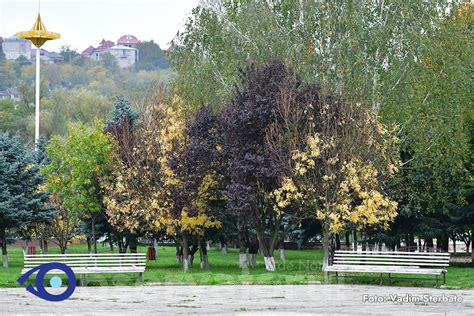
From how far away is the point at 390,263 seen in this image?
31.8 m

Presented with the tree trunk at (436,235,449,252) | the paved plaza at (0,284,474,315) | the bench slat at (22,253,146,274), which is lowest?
the paved plaza at (0,284,474,315)

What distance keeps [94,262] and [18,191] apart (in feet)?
63.8

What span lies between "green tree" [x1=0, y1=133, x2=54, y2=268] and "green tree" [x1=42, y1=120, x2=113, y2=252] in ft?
4.30

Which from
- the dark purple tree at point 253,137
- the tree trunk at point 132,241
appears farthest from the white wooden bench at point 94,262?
the tree trunk at point 132,241

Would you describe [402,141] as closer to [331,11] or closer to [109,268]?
[331,11]

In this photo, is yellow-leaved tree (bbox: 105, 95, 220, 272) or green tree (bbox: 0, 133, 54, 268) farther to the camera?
green tree (bbox: 0, 133, 54, 268)

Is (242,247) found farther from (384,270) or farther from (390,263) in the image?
(384,270)

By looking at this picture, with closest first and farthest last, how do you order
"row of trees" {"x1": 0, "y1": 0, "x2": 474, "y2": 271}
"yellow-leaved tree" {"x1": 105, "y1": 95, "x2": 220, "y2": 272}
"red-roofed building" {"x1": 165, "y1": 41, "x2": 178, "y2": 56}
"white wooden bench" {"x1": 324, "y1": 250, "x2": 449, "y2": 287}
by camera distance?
1. "white wooden bench" {"x1": 324, "y1": 250, "x2": 449, "y2": 287}
2. "row of trees" {"x1": 0, "y1": 0, "x2": 474, "y2": 271}
3. "yellow-leaved tree" {"x1": 105, "y1": 95, "x2": 220, "y2": 272}
4. "red-roofed building" {"x1": 165, "y1": 41, "x2": 178, "y2": 56}

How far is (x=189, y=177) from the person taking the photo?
140ft

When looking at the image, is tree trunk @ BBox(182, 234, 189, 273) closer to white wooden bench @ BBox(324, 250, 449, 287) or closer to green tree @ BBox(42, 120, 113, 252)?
green tree @ BBox(42, 120, 113, 252)

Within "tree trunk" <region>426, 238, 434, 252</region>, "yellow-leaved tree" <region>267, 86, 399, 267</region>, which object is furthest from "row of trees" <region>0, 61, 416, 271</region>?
"tree trunk" <region>426, 238, 434, 252</region>

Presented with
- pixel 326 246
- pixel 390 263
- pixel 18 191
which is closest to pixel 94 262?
pixel 390 263

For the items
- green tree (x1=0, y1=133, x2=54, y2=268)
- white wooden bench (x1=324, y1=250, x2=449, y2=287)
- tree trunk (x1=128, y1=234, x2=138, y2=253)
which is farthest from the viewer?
tree trunk (x1=128, y1=234, x2=138, y2=253)

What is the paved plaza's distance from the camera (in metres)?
23.5
